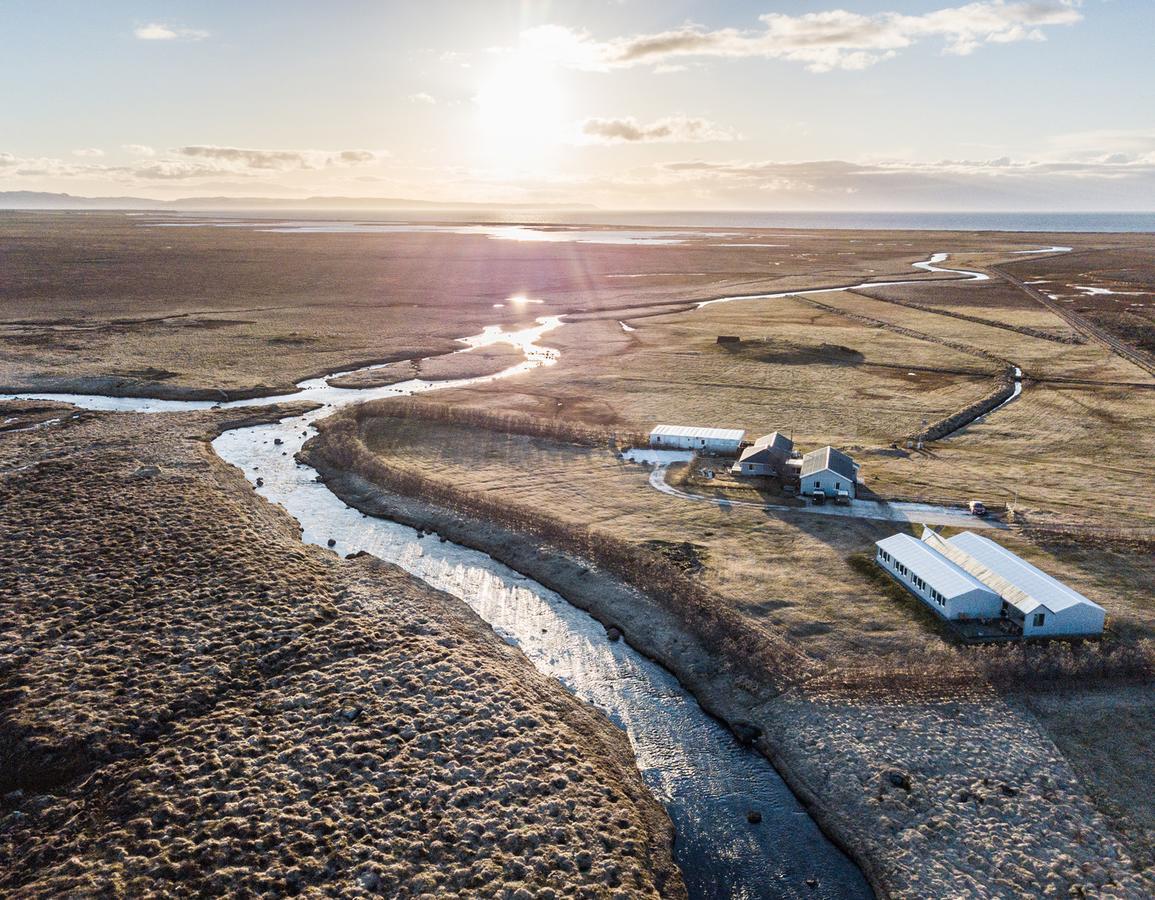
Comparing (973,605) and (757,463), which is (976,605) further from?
(757,463)

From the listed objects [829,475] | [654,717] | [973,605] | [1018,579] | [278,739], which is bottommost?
[654,717]

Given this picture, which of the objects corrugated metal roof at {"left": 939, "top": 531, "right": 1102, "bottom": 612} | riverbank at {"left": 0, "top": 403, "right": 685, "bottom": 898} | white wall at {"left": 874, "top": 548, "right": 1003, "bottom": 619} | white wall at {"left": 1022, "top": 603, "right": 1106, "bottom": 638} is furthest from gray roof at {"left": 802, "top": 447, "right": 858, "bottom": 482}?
riverbank at {"left": 0, "top": 403, "right": 685, "bottom": 898}

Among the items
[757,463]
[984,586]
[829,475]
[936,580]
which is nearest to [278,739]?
[936,580]

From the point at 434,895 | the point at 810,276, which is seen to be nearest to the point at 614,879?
the point at 434,895

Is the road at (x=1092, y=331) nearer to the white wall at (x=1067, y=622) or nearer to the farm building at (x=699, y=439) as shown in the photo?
the farm building at (x=699, y=439)

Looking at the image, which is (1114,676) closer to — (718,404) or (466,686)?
(466,686)

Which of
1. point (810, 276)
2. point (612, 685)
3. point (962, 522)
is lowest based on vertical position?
point (612, 685)
